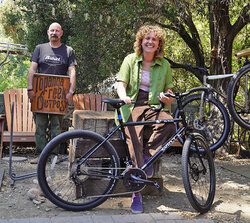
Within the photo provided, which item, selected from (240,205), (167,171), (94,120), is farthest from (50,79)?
(240,205)

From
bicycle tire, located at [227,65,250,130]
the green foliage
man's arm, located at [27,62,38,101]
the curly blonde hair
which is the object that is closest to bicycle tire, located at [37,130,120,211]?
the curly blonde hair

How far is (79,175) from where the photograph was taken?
3547 mm

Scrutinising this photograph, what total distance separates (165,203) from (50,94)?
2479mm

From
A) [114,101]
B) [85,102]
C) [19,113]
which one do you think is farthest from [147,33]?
[19,113]

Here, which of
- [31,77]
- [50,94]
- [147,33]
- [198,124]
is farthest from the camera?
[50,94]

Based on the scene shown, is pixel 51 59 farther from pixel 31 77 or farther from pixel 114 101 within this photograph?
pixel 114 101

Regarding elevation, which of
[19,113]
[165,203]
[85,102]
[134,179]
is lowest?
[165,203]

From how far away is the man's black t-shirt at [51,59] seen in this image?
17.5 ft

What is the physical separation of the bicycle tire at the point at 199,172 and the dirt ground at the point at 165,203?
0.41 ft

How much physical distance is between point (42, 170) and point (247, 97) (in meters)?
2.85

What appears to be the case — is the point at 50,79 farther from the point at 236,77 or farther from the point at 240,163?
the point at 240,163

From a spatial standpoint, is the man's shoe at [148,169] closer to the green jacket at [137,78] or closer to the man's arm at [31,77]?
the green jacket at [137,78]

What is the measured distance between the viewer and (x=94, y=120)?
4.01 meters

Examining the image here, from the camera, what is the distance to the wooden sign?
5.35 metres
